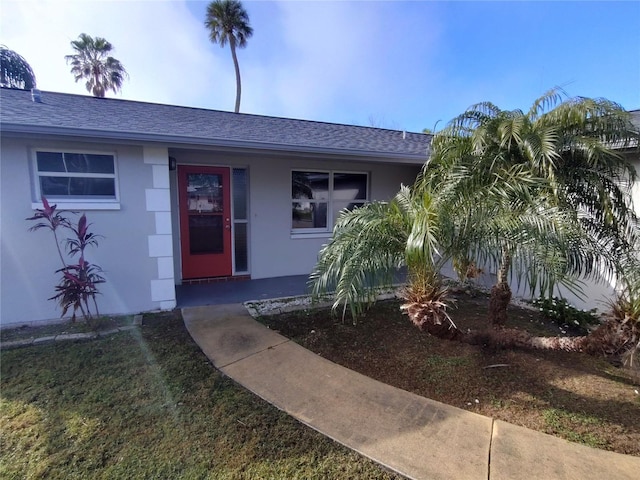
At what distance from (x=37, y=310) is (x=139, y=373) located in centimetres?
248

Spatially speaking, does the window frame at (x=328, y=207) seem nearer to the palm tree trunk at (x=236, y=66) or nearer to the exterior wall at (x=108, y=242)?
the exterior wall at (x=108, y=242)

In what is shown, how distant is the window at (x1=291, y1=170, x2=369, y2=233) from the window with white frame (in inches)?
132

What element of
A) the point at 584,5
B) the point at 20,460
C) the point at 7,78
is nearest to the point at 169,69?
the point at 7,78

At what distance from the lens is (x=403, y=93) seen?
1684 cm

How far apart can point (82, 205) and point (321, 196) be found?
4349mm

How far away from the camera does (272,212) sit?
672 cm

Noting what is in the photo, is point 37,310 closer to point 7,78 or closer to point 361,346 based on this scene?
point 361,346

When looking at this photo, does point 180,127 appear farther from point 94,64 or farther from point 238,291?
point 94,64

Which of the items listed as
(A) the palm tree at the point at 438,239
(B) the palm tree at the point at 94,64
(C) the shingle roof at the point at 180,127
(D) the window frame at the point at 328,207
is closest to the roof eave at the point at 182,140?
(C) the shingle roof at the point at 180,127

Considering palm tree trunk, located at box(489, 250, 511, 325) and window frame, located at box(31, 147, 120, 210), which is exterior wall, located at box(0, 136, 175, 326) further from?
palm tree trunk, located at box(489, 250, 511, 325)

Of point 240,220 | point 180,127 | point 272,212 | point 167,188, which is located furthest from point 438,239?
point 180,127

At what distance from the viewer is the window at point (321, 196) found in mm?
7051

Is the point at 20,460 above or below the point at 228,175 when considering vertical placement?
below

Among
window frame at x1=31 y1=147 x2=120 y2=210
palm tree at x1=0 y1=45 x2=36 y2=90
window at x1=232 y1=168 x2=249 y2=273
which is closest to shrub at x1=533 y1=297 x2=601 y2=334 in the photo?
window at x1=232 y1=168 x2=249 y2=273
